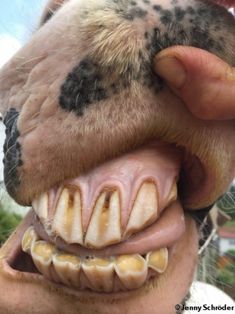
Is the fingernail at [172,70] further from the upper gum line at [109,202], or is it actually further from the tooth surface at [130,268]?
the tooth surface at [130,268]

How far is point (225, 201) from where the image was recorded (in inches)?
60.5

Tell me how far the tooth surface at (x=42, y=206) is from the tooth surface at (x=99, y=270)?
4.5 inches

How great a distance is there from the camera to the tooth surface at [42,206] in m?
1.03

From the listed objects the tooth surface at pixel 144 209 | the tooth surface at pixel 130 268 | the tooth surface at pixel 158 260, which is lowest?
the tooth surface at pixel 158 260

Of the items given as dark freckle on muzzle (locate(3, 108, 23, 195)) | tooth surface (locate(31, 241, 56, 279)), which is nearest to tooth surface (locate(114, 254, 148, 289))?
tooth surface (locate(31, 241, 56, 279))

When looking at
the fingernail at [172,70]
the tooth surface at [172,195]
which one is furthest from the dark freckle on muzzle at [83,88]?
the tooth surface at [172,195]

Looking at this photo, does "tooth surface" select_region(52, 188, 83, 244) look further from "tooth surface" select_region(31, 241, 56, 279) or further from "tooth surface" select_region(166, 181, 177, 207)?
"tooth surface" select_region(166, 181, 177, 207)

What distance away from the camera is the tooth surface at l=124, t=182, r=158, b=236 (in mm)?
987

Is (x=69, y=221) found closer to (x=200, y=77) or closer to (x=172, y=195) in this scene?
(x=172, y=195)

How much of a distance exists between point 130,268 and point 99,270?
6 cm

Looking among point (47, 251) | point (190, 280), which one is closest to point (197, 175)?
point (190, 280)

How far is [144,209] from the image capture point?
0.99m

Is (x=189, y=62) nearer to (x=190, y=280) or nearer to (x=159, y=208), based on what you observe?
(x=159, y=208)

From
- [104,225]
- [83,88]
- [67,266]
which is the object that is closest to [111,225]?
[104,225]
